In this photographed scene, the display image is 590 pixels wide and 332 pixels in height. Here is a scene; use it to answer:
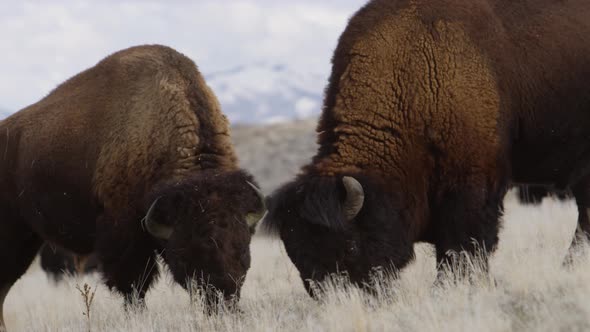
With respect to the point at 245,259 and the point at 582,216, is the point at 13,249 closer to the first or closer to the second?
the point at 245,259

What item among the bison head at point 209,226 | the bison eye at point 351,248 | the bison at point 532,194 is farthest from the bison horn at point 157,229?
the bison at point 532,194

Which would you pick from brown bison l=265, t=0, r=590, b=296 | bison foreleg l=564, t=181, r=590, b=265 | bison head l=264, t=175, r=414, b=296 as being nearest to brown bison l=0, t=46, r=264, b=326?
bison head l=264, t=175, r=414, b=296

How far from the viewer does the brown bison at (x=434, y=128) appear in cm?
709

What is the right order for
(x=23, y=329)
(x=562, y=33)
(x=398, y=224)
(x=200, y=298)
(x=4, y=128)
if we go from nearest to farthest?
(x=200, y=298), (x=398, y=224), (x=562, y=33), (x=23, y=329), (x=4, y=128)

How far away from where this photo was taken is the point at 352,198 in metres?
6.98

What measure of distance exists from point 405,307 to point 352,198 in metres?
1.11

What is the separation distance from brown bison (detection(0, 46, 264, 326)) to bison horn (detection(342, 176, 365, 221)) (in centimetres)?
73

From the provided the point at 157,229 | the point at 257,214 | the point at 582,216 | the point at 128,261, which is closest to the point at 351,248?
the point at 257,214

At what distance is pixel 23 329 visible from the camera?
830 cm

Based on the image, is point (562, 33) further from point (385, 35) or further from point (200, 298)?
point (200, 298)

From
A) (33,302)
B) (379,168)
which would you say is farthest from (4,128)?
(379,168)

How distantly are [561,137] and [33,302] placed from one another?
23.5 ft

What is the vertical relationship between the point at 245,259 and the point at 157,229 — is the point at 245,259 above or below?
below

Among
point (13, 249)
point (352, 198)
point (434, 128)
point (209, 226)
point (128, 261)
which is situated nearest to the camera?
point (209, 226)
